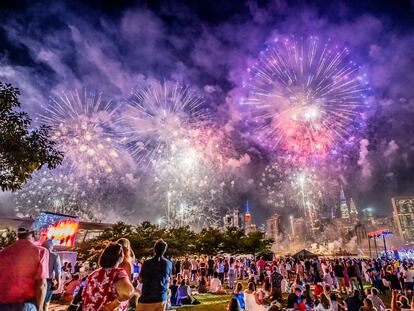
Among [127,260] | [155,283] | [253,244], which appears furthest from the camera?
[253,244]

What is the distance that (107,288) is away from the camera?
11.1 ft

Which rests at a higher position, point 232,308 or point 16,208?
point 16,208

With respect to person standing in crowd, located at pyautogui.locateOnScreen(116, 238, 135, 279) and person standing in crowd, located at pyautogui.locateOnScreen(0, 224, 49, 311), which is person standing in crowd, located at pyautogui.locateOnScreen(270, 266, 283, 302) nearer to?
person standing in crowd, located at pyautogui.locateOnScreen(116, 238, 135, 279)

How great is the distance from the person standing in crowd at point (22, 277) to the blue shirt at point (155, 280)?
6.19 ft

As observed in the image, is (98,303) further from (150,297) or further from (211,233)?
(211,233)

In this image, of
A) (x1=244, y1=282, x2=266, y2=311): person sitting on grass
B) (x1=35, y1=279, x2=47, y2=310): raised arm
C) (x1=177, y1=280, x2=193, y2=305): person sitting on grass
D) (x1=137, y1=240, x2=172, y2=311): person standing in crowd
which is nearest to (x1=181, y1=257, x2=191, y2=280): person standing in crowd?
(x1=177, y1=280, x2=193, y2=305): person sitting on grass

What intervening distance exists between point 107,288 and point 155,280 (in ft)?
6.80

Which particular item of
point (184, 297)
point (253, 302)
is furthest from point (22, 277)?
point (184, 297)

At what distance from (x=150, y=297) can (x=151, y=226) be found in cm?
3626

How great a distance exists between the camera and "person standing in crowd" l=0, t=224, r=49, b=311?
3658 mm

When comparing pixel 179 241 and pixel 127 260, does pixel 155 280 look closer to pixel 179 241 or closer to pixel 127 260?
pixel 127 260

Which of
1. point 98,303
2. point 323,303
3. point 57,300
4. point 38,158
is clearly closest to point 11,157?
point 38,158

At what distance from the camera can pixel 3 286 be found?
144 inches

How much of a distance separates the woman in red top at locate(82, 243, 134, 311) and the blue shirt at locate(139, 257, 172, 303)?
1771mm
